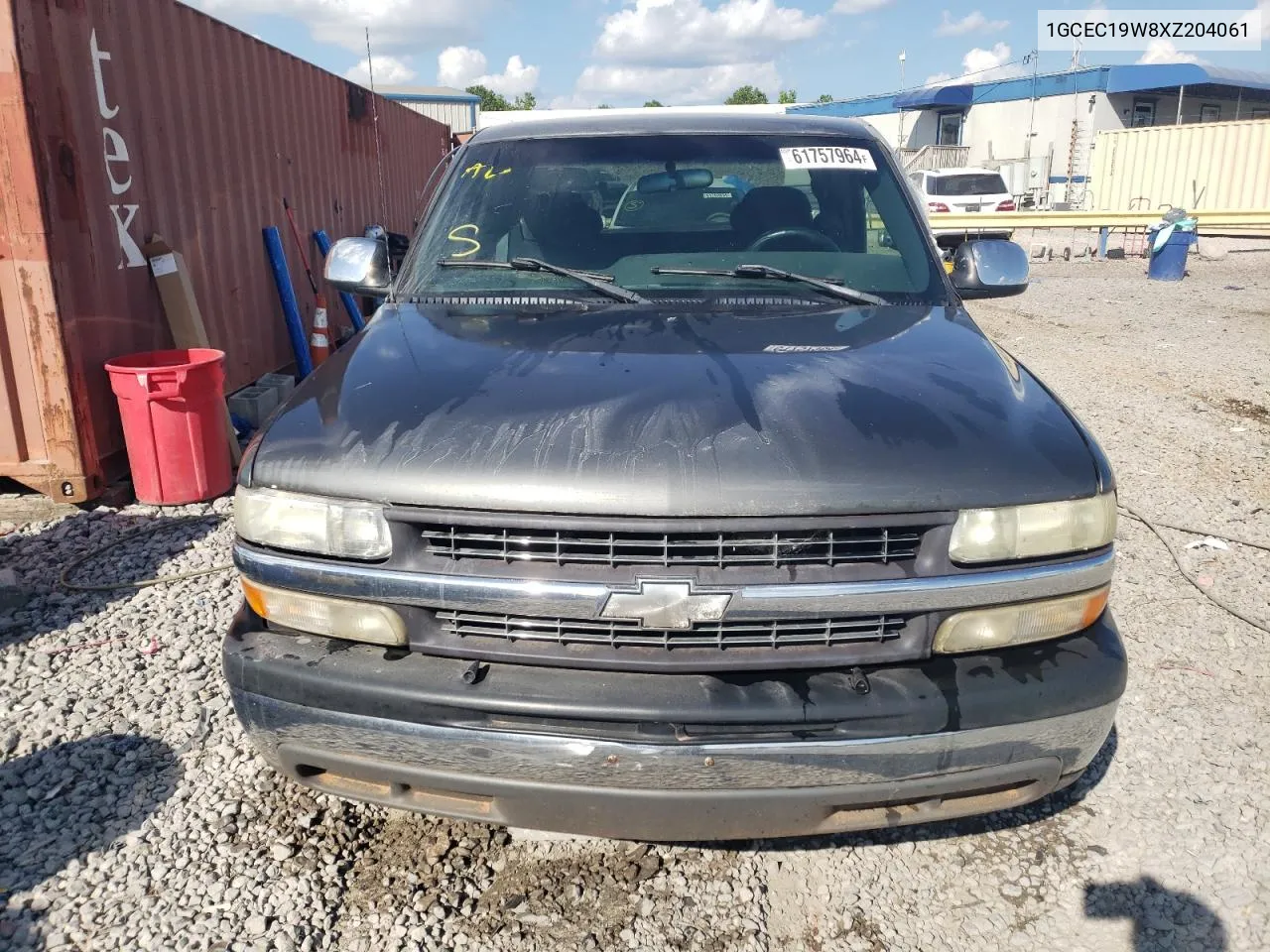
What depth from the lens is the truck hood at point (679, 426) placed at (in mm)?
1991

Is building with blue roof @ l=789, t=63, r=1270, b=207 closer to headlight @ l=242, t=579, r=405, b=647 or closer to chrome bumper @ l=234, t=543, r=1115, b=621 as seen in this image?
chrome bumper @ l=234, t=543, r=1115, b=621

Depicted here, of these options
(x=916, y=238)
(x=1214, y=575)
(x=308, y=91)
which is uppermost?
(x=308, y=91)

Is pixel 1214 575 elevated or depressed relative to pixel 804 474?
depressed

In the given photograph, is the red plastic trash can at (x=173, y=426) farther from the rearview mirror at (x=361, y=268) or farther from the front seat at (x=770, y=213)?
the front seat at (x=770, y=213)

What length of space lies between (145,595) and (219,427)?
1.42 metres

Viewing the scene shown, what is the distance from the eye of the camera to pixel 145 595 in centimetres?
417

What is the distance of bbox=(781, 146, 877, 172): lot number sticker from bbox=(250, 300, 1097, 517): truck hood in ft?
3.38

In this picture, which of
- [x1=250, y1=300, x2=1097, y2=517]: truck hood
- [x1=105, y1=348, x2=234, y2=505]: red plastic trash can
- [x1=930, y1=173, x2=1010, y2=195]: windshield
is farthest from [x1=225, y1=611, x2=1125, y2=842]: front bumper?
[x1=930, y1=173, x2=1010, y2=195]: windshield

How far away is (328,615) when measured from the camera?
215 cm

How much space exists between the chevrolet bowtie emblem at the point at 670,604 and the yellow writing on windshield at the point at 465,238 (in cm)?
178

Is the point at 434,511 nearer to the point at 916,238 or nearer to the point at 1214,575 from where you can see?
the point at 916,238

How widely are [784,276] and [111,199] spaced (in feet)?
14.1

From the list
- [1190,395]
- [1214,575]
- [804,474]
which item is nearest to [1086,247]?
[1190,395]

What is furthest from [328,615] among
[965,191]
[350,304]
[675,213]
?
[965,191]
